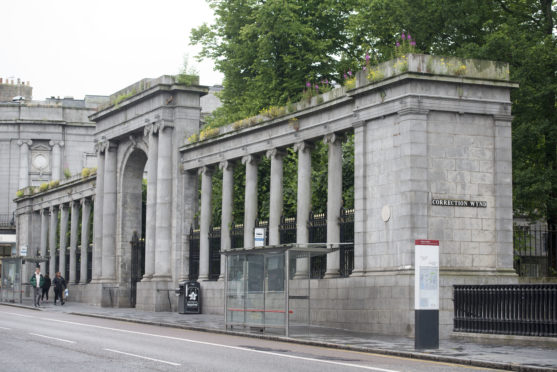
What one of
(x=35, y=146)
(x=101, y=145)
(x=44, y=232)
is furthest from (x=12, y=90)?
(x=101, y=145)

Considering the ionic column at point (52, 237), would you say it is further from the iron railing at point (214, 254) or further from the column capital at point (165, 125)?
the iron railing at point (214, 254)

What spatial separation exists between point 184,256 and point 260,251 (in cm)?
1403

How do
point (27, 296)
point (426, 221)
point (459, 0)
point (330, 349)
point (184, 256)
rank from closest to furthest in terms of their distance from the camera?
point (330, 349) < point (426, 221) < point (459, 0) < point (184, 256) < point (27, 296)

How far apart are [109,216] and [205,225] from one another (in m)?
9.51

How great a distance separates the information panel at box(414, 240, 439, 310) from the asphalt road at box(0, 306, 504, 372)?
6.40 feet

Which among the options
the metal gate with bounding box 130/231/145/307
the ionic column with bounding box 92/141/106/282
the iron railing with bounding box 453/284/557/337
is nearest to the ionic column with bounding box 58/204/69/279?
the ionic column with bounding box 92/141/106/282

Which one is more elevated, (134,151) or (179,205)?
(134,151)

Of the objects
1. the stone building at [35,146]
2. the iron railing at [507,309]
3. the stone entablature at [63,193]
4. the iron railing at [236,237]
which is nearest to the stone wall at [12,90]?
the stone building at [35,146]

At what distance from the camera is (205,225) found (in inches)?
1503

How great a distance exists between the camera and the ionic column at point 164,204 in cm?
3953

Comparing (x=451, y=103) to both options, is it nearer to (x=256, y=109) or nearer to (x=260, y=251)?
(x=260, y=251)

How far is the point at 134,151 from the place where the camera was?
44938mm

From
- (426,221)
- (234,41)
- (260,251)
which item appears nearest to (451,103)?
(426,221)

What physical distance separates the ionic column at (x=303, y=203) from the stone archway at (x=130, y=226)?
→ 48.0 ft
